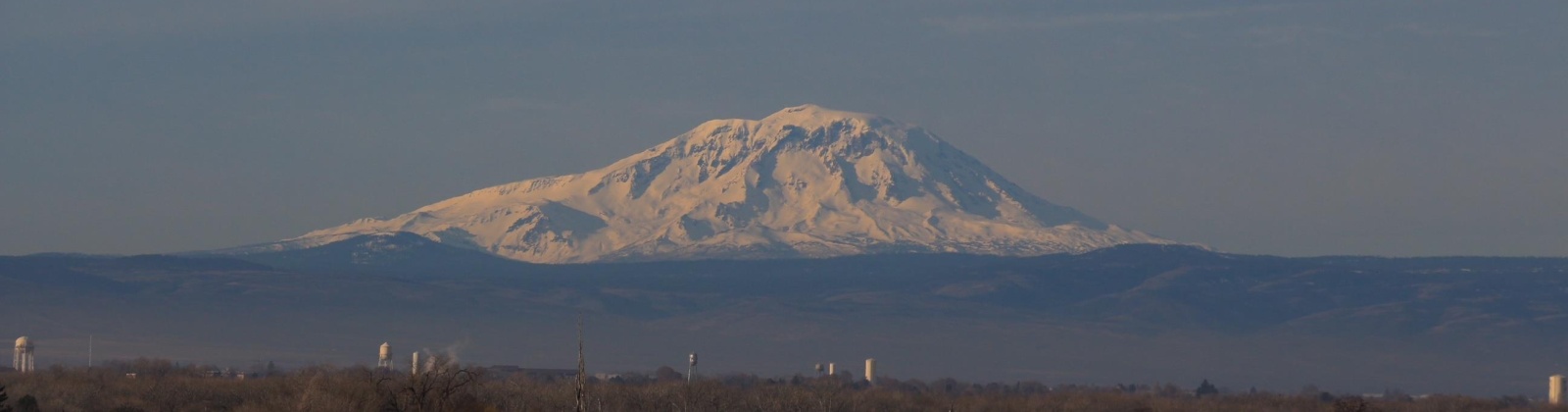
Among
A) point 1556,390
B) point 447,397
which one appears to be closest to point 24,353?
point 447,397

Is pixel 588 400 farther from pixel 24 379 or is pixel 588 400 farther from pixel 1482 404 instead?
pixel 1482 404

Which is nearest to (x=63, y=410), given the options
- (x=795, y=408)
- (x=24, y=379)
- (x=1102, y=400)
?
(x=24, y=379)

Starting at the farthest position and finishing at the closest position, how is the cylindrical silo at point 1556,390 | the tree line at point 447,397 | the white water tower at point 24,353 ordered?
1. the cylindrical silo at point 1556,390
2. the white water tower at point 24,353
3. the tree line at point 447,397

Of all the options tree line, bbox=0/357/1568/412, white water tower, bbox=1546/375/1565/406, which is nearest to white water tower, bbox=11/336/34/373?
tree line, bbox=0/357/1568/412

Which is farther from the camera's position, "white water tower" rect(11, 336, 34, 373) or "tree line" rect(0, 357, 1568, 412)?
"white water tower" rect(11, 336, 34, 373)

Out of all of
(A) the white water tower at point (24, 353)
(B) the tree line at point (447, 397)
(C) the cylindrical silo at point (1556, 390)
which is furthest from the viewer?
(C) the cylindrical silo at point (1556, 390)

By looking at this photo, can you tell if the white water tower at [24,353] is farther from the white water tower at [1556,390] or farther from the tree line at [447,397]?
the white water tower at [1556,390]

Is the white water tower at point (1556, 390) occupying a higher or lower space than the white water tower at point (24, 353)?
lower

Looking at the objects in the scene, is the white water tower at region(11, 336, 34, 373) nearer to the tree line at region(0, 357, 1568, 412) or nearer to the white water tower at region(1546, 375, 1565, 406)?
the tree line at region(0, 357, 1568, 412)

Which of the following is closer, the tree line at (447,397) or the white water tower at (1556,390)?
the tree line at (447,397)

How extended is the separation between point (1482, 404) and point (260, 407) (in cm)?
8351

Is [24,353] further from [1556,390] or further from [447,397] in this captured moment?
[1556,390]

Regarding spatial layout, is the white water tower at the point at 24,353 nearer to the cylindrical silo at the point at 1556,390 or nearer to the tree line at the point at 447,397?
the tree line at the point at 447,397

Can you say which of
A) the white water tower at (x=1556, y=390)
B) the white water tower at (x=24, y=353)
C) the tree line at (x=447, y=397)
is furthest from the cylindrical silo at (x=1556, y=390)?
the white water tower at (x=24, y=353)
